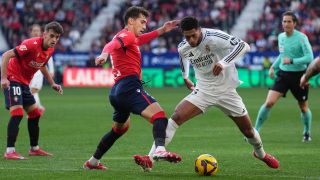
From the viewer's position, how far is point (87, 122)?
864 inches

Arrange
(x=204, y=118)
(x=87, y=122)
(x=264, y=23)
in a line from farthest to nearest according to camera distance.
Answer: (x=264, y=23)
(x=204, y=118)
(x=87, y=122)

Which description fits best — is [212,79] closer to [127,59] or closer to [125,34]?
[127,59]

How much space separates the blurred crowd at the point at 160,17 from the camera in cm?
4338

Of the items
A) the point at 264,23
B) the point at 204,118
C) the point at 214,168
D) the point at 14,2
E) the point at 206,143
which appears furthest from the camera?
the point at 14,2

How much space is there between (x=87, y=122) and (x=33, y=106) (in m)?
7.52

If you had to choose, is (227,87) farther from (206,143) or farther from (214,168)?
(206,143)

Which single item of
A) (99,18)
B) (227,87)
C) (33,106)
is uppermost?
(227,87)

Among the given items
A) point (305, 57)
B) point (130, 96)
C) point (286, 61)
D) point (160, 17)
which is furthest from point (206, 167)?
point (160, 17)

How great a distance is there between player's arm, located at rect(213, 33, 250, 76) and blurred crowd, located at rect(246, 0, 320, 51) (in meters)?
30.1

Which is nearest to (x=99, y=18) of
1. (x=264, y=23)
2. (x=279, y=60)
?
(x=264, y=23)

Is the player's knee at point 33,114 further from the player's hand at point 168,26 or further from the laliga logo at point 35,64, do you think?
the player's hand at point 168,26

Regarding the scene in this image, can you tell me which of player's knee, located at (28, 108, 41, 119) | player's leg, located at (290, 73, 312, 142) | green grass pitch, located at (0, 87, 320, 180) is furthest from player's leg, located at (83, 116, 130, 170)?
player's leg, located at (290, 73, 312, 142)

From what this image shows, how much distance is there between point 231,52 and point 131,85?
1.54m

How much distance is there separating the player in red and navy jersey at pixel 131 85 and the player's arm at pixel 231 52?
758 millimetres
